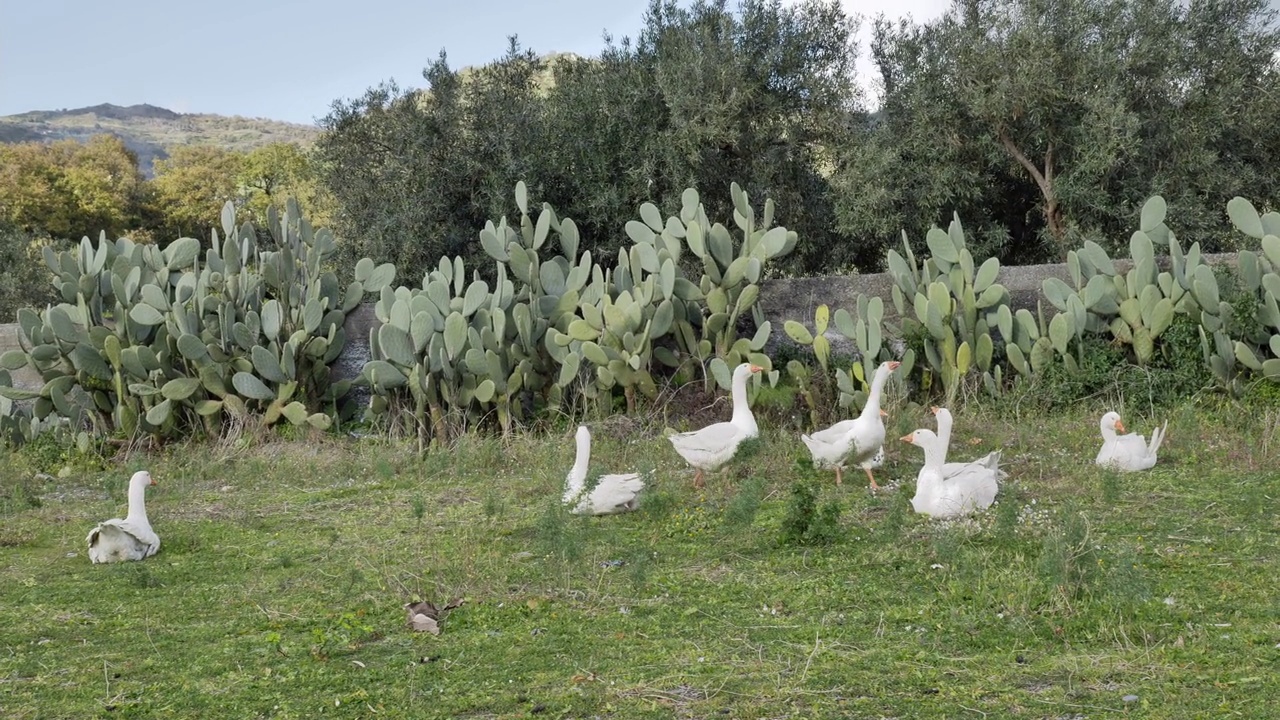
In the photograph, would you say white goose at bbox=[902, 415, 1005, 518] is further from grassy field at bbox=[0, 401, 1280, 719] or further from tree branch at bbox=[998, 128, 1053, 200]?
tree branch at bbox=[998, 128, 1053, 200]

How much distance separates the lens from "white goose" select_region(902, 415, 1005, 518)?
19.7ft

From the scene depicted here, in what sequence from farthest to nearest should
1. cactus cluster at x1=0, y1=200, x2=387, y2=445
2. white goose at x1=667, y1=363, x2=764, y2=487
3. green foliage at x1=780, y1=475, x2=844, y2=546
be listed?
1. cactus cluster at x1=0, y1=200, x2=387, y2=445
2. white goose at x1=667, y1=363, x2=764, y2=487
3. green foliage at x1=780, y1=475, x2=844, y2=546

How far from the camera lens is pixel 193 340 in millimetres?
9383

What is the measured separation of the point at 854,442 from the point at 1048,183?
7.57 metres

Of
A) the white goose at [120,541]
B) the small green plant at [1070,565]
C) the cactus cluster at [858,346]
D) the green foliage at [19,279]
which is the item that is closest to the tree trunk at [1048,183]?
the cactus cluster at [858,346]

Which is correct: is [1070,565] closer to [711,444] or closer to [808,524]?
[808,524]

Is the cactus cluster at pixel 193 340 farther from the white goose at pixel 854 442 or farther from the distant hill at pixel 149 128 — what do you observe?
the distant hill at pixel 149 128

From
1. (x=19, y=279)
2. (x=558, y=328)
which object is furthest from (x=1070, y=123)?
(x=19, y=279)

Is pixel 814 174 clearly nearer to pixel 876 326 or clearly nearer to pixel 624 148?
pixel 624 148

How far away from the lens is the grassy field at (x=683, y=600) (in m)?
3.87

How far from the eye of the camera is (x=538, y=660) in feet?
13.9

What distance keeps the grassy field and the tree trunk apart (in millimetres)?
5898

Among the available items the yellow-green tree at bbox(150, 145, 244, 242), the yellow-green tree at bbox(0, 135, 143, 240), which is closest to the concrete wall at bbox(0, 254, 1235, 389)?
the yellow-green tree at bbox(0, 135, 143, 240)

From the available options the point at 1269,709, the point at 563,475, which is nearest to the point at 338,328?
the point at 563,475
